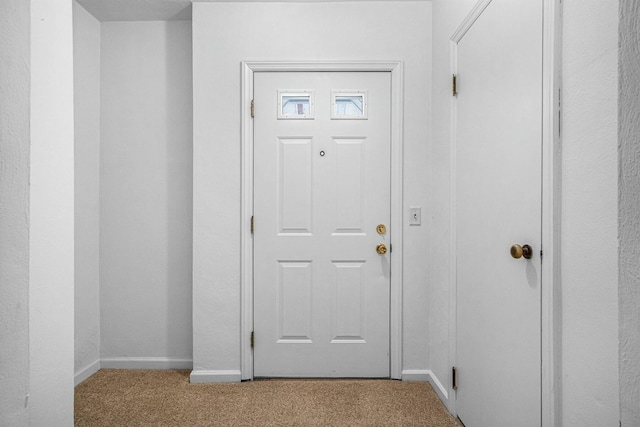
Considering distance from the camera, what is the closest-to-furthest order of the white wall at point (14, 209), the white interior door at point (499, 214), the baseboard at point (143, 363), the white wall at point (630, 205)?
1. the white wall at point (630, 205)
2. the white wall at point (14, 209)
3. the white interior door at point (499, 214)
4. the baseboard at point (143, 363)

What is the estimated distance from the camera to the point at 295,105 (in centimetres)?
215

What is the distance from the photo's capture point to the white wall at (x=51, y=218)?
1.03m

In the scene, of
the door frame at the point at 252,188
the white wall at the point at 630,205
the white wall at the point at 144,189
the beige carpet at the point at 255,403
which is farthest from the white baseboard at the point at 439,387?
the white wall at the point at 144,189

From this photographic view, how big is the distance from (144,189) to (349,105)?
4.99 ft

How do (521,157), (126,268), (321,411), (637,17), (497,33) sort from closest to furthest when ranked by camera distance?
(637,17), (521,157), (497,33), (321,411), (126,268)

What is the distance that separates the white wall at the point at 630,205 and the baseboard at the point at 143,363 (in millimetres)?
2423

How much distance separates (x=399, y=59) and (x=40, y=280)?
210 cm

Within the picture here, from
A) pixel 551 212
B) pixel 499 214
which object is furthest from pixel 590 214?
pixel 499 214

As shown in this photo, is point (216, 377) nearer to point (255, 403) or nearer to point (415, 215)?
point (255, 403)

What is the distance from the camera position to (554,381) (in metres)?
1.04

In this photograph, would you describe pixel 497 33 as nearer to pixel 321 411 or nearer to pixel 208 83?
pixel 208 83

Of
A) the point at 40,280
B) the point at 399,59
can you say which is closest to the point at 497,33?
the point at 399,59

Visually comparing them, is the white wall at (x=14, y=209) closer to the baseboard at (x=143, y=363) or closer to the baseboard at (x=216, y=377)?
the baseboard at (x=216, y=377)

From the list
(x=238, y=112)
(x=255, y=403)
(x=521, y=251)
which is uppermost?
(x=238, y=112)
